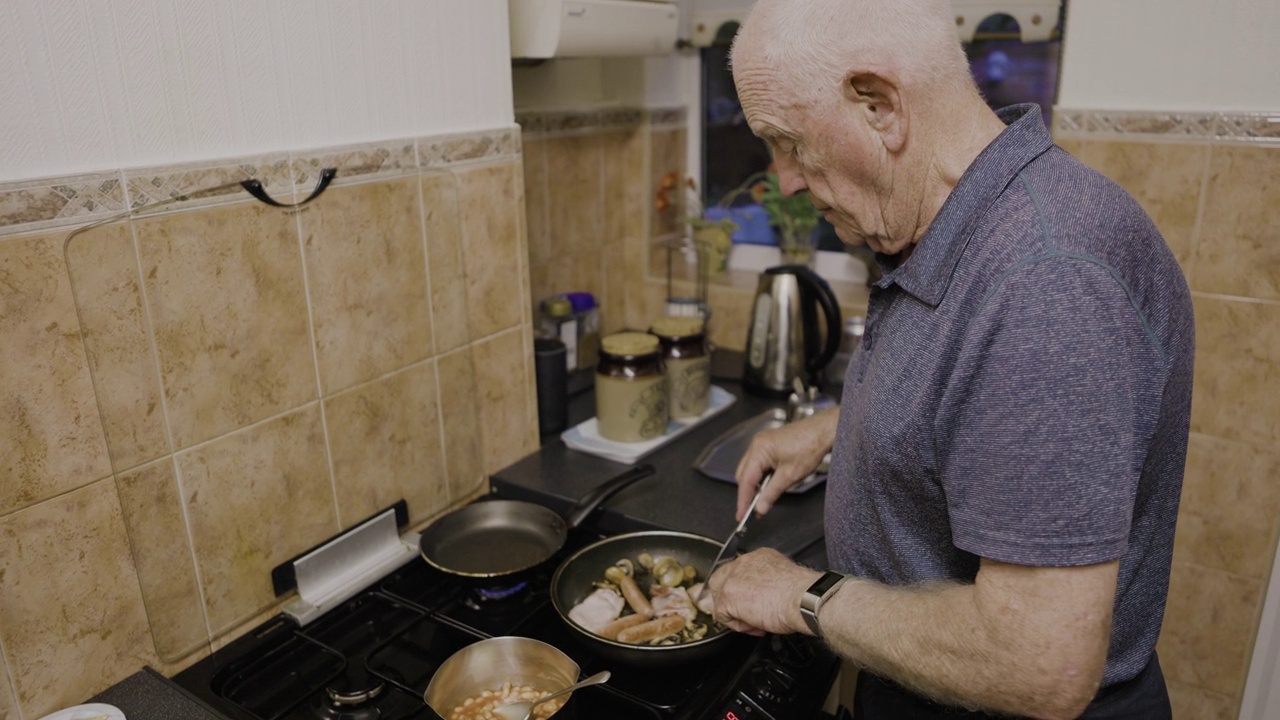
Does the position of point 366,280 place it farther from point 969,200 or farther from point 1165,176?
point 1165,176

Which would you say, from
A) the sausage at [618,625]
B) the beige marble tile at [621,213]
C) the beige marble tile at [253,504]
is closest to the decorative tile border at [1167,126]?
the beige marble tile at [621,213]

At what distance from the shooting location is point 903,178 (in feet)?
2.83

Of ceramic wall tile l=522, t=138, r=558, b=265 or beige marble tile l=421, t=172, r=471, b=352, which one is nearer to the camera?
beige marble tile l=421, t=172, r=471, b=352

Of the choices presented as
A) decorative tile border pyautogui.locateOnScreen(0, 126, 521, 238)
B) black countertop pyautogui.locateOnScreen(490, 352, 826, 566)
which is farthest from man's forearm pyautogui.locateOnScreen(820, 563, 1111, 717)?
decorative tile border pyautogui.locateOnScreen(0, 126, 521, 238)

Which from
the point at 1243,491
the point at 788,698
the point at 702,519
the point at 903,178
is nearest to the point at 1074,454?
the point at 903,178

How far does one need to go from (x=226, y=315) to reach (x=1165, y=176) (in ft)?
4.88

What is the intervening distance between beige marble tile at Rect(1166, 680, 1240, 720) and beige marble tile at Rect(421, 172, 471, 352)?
1.49 metres

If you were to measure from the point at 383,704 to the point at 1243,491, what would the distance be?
4.81ft

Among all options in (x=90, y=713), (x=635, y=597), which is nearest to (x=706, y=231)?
(x=635, y=597)

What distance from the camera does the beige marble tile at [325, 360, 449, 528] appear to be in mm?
1283

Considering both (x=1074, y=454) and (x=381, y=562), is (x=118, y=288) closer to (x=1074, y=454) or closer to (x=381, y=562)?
(x=381, y=562)

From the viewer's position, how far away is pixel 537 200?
6.39ft

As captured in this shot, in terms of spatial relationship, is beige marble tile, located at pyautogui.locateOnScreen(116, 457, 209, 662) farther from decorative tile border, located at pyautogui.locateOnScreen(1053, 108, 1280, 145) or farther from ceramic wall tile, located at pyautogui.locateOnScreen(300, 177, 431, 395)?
decorative tile border, located at pyautogui.locateOnScreen(1053, 108, 1280, 145)

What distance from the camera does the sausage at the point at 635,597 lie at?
1.21m
